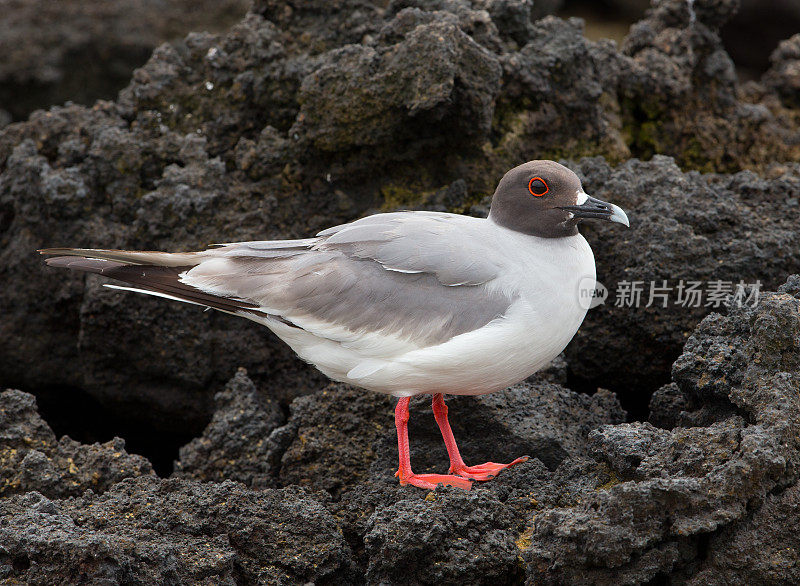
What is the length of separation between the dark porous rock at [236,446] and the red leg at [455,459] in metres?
1.15

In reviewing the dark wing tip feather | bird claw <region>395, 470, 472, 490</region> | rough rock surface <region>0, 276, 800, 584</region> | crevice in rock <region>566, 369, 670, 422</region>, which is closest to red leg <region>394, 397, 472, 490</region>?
bird claw <region>395, 470, 472, 490</region>

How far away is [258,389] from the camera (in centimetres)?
722

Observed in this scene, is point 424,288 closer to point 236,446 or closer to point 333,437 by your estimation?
point 333,437

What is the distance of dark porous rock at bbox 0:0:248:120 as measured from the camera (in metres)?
12.5

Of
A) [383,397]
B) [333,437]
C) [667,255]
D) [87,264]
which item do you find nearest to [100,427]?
[87,264]

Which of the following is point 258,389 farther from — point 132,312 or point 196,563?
point 196,563

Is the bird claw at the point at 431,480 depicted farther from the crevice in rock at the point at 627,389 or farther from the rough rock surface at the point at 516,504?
the crevice in rock at the point at 627,389

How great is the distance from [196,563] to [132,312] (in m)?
2.99

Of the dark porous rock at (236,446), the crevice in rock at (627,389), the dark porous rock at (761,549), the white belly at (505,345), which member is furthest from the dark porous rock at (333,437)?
the dark porous rock at (761,549)

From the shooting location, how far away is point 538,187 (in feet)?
18.5

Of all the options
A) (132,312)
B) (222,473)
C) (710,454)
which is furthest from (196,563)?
(132,312)

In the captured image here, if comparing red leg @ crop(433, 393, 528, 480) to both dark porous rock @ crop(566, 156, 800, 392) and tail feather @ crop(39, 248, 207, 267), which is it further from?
tail feather @ crop(39, 248, 207, 267)

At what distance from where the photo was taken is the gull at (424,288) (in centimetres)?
527

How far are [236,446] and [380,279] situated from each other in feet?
5.21
